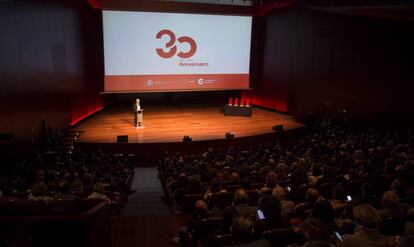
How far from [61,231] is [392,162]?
5183 millimetres

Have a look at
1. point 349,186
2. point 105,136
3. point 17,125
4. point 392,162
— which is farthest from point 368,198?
point 105,136

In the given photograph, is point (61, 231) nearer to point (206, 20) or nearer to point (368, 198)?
point (368, 198)

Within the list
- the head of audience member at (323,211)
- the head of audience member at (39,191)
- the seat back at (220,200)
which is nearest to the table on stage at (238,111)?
the seat back at (220,200)

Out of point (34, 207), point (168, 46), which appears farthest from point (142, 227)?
point (168, 46)

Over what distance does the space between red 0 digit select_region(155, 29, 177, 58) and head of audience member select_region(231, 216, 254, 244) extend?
41.9 feet

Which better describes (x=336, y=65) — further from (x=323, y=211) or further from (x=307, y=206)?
(x=323, y=211)

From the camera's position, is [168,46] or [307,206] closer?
[307,206]

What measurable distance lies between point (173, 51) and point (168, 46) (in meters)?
0.28

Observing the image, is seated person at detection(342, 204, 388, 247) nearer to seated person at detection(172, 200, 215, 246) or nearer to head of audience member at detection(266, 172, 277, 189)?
seated person at detection(172, 200, 215, 246)

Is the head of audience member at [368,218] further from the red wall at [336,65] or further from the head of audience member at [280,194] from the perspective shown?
the red wall at [336,65]

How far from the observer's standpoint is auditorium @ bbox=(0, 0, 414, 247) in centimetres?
331

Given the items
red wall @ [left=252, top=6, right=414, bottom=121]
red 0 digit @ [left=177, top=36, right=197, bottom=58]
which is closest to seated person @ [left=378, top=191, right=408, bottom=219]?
red wall @ [left=252, top=6, right=414, bottom=121]

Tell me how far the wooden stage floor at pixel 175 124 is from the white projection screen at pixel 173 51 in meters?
1.04

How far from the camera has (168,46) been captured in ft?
48.9
